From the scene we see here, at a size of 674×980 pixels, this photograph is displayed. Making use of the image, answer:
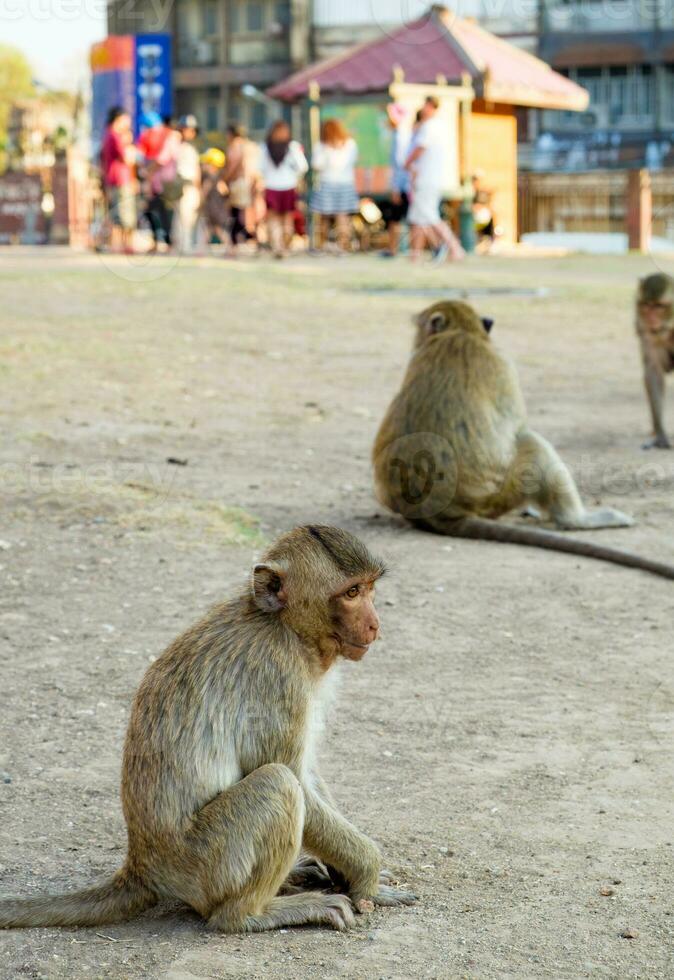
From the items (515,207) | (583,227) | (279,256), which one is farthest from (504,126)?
(279,256)

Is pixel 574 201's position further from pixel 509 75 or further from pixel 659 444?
pixel 659 444

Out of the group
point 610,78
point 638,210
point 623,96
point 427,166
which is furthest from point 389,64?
point 610,78

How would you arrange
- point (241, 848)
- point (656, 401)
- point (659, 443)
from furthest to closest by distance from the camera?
point (656, 401)
point (659, 443)
point (241, 848)

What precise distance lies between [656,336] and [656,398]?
42cm

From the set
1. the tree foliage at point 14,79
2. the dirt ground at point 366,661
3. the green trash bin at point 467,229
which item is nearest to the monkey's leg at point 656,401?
the dirt ground at point 366,661

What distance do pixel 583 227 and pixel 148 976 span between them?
86.8 feet

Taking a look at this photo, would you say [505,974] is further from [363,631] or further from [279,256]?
[279,256]

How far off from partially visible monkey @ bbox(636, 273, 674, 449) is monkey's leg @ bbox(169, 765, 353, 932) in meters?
6.17

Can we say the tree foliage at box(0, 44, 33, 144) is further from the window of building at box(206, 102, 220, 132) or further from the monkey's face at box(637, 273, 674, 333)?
the monkey's face at box(637, 273, 674, 333)

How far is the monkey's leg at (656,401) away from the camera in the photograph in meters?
8.88

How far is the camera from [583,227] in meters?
28.2

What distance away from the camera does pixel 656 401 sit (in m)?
8.98

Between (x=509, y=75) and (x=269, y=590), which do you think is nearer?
(x=269, y=590)

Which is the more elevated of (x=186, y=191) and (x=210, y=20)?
(x=210, y=20)
